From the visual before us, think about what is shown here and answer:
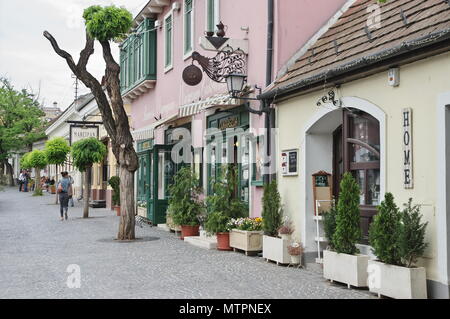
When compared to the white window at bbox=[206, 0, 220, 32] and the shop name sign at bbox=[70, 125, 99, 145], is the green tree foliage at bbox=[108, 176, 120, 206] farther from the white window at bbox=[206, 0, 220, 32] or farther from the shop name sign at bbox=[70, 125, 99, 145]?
the white window at bbox=[206, 0, 220, 32]

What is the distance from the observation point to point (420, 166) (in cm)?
779

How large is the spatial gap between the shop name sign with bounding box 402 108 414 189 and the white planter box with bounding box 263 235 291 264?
310 centimetres

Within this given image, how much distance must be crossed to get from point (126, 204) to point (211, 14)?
506cm

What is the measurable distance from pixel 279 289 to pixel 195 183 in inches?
281

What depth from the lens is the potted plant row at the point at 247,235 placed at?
39.0 feet

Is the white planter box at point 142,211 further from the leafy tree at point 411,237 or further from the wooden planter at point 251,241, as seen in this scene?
the leafy tree at point 411,237

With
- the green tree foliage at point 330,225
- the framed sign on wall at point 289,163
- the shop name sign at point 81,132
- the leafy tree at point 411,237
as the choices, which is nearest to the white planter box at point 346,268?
the green tree foliage at point 330,225

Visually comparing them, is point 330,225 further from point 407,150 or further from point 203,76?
point 203,76

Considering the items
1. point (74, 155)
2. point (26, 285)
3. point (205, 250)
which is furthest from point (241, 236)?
point (74, 155)

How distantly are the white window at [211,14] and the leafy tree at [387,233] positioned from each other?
839 cm

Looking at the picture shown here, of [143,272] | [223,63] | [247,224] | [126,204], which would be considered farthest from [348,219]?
[126,204]

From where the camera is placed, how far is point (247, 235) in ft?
→ 38.9

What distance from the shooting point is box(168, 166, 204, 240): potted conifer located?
49.6 ft

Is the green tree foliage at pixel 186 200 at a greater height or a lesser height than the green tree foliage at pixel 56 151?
lesser
